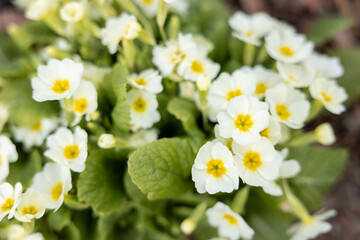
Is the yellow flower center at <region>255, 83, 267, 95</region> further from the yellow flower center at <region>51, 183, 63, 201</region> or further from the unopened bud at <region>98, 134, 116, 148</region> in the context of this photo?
the yellow flower center at <region>51, 183, 63, 201</region>

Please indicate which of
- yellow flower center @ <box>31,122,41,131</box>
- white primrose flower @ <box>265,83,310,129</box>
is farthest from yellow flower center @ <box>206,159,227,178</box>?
yellow flower center @ <box>31,122,41,131</box>

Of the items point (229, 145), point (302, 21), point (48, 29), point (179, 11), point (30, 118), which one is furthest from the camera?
point (302, 21)

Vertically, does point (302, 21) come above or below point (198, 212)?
above

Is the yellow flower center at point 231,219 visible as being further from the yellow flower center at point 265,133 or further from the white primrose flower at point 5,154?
the white primrose flower at point 5,154

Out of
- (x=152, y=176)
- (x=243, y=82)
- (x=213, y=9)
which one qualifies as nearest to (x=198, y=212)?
(x=152, y=176)

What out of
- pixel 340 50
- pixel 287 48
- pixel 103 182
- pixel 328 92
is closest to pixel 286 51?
pixel 287 48

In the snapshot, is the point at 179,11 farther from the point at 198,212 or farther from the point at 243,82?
the point at 198,212
